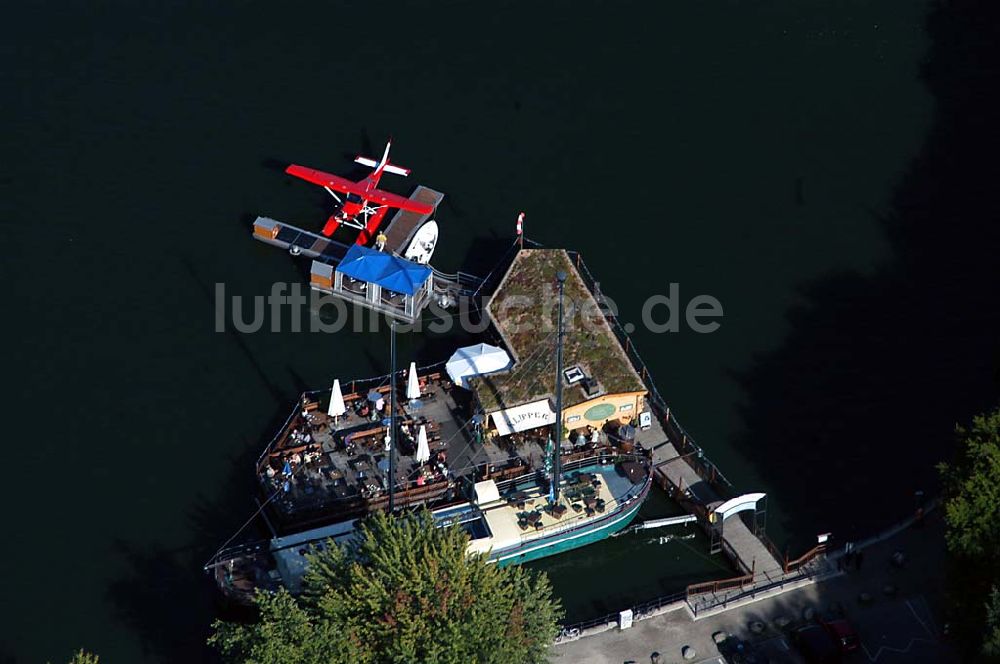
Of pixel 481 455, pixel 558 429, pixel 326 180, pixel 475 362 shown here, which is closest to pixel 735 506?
pixel 558 429

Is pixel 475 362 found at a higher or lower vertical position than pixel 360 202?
lower

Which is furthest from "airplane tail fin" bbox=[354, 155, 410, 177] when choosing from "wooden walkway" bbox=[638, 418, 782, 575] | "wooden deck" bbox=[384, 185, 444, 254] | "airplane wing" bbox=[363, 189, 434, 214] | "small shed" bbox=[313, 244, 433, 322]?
"wooden walkway" bbox=[638, 418, 782, 575]

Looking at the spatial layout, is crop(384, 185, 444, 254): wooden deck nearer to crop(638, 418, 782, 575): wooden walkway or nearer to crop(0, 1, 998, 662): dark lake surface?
crop(0, 1, 998, 662): dark lake surface

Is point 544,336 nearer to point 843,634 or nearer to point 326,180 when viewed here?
point 326,180

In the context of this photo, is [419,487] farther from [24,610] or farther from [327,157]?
[327,157]

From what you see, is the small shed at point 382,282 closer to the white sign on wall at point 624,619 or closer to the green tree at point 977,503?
the white sign on wall at point 624,619

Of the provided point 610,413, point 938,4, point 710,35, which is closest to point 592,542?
point 610,413

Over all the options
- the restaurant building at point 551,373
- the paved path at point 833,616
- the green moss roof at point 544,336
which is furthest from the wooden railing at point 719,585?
the green moss roof at point 544,336
